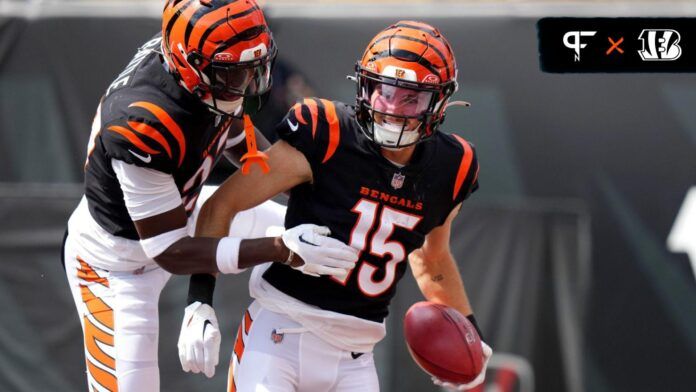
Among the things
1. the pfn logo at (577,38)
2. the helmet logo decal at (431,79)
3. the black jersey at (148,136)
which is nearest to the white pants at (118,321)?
the black jersey at (148,136)

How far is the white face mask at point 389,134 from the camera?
3.61 metres

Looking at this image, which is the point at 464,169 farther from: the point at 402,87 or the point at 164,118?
the point at 164,118

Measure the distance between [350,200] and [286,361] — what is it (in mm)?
544

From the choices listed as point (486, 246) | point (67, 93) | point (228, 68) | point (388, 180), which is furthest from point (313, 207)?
point (67, 93)

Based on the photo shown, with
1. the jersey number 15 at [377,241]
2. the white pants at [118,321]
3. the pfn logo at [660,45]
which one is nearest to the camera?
the jersey number 15 at [377,241]

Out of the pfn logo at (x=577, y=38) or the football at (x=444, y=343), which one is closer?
the football at (x=444, y=343)

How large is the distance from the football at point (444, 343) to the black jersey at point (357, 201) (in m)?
0.18

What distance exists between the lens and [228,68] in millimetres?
3656

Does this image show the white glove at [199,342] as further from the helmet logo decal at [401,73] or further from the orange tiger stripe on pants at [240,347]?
the helmet logo decal at [401,73]

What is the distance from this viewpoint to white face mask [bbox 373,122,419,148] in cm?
361

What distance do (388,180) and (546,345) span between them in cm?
257

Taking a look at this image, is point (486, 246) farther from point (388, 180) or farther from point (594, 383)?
→ point (388, 180)

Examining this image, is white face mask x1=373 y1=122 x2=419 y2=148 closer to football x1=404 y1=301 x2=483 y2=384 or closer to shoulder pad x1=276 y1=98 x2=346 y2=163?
shoulder pad x1=276 y1=98 x2=346 y2=163

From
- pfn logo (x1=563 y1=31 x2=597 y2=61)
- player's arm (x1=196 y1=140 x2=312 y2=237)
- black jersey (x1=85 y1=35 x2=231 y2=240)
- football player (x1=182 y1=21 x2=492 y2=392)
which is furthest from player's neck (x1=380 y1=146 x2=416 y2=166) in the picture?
pfn logo (x1=563 y1=31 x2=597 y2=61)
